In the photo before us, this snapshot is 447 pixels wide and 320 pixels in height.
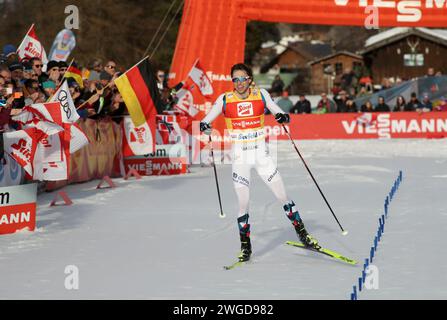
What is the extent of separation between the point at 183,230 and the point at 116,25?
39.2 metres

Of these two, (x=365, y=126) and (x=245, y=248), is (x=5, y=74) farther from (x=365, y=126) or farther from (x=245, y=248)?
(x=365, y=126)

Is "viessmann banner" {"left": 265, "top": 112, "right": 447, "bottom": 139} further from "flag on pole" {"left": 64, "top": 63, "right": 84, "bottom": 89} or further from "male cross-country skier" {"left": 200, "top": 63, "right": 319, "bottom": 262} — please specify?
"male cross-country skier" {"left": 200, "top": 63, "right": 319, "bottom": 262}

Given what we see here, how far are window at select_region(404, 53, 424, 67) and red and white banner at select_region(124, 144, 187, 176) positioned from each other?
4335cm

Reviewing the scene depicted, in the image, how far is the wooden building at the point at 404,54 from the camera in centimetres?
5906

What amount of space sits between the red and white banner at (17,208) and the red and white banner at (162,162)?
21.1 feet

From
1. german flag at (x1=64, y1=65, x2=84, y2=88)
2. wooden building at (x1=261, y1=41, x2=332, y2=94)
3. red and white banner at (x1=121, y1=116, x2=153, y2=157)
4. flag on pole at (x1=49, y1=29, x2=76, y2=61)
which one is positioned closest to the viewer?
german flag at (x1=64, y1=65, x2=84, y2=88)

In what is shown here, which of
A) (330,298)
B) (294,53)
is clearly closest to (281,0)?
(330,298)

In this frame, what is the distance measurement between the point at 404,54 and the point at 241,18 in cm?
3752

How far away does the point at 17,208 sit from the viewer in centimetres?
1116

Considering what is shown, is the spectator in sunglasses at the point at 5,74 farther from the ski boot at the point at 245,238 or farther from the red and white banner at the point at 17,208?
the ski boot at the point at 245,238

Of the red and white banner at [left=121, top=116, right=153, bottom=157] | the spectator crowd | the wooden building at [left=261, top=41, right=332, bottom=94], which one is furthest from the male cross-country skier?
the wooden building at [left=261, top=41, right=332, bottom=94]

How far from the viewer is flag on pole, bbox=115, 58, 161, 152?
15.6 metres

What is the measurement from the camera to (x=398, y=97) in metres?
29.3

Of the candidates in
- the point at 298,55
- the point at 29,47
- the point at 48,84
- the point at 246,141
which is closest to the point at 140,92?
the point at 48,84
